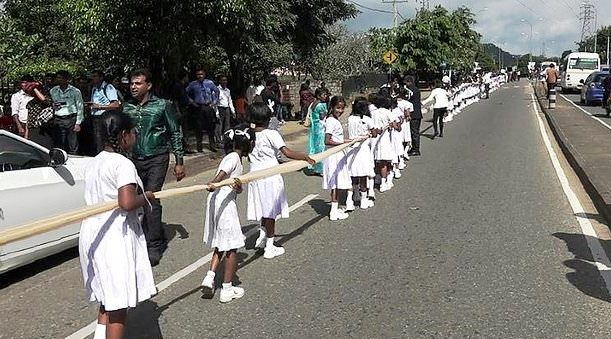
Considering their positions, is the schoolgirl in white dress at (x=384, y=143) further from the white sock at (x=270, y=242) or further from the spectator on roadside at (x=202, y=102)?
the spectator on roadside at (x=202, y=102)

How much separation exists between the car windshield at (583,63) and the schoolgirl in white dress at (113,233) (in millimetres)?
46006

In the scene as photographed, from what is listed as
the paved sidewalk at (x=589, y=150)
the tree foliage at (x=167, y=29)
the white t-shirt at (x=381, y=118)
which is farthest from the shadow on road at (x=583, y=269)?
the tree foliage at (x=167, y=29)

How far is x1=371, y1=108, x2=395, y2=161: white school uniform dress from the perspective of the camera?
9.80m

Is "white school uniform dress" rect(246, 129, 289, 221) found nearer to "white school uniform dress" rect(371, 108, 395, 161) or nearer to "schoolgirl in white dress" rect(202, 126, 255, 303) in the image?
"schoolgirl in white dress" rect(202, 126, 255, 303)

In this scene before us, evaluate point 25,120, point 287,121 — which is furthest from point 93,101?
point 287,121

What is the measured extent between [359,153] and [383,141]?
152 centimetres

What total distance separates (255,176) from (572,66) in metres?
44.2

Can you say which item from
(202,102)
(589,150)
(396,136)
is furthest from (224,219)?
(589,150)

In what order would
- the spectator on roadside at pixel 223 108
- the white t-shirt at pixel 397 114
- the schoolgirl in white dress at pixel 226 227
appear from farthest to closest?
1. the spectator on roadside at pixel 223 108
2. the white t-shirt at pixel 397 114
3. the schoolgirl in white dress at pixel 226 227

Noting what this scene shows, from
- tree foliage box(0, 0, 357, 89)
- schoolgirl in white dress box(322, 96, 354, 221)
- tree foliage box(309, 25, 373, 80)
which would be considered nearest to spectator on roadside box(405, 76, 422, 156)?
tree foliage box(0, 0, 357, 89)

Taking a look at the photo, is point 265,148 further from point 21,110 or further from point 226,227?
point 21,110

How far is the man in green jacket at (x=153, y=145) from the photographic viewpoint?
20.5ft

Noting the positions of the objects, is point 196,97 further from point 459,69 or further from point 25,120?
point 459,69

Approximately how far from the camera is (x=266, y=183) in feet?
20.7
